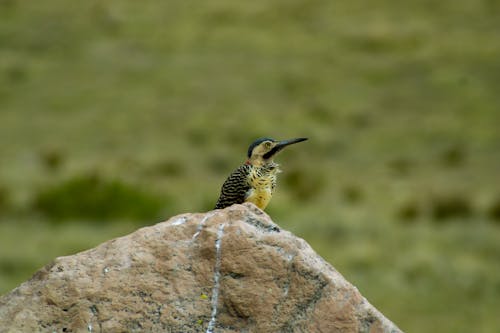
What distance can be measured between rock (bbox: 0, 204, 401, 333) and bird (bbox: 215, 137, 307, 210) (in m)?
1.08

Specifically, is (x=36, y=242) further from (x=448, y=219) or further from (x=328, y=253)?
(x=448, y=219)

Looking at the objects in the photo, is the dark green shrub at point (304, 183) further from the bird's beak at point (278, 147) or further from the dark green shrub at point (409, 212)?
the bird's beak at point (278, 147)

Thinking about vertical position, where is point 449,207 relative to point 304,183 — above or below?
below

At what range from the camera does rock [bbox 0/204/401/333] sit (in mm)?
5594

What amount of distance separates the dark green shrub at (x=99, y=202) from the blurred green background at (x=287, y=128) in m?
0.05

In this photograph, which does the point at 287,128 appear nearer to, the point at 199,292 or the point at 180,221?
the point at 180,221

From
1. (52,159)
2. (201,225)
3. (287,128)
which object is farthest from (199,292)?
(287,128)

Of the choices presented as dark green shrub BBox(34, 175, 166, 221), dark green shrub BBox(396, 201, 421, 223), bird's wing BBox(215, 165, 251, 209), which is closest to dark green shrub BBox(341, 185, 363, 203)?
dark green shrub BBox(396, 201, 421, 223)

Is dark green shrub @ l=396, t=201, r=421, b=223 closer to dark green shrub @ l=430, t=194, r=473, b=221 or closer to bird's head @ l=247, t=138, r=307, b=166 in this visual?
dark green shrub @ l=430, t=194, r=473, b=221

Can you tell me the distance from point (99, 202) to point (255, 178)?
13.3 m

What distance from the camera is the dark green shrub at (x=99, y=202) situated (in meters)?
19.2

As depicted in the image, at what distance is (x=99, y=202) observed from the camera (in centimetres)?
1986

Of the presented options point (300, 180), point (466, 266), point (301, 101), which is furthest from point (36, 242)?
point (301, 101)

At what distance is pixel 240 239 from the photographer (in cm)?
576
